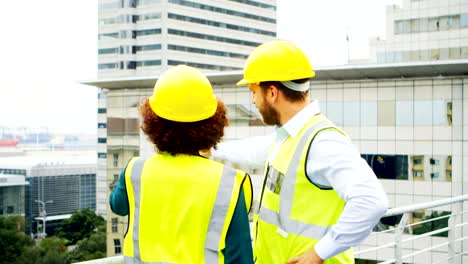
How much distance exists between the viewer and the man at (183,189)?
1513 millimetres

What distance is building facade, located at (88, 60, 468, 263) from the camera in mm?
26297

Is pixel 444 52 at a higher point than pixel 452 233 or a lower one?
higher

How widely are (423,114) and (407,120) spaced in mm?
764

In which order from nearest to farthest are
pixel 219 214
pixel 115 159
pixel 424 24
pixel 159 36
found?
pixel 219 214, pixel 115 159, pixel 424 24, pixel 159 36

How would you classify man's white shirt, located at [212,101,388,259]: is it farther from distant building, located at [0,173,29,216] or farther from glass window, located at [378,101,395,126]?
distant building, located at [0,173,29,216]

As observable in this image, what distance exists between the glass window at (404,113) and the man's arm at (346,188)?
26.4 metres

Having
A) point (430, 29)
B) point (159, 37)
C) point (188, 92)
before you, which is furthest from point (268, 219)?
point (159, 37)

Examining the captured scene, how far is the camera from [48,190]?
4067 inches

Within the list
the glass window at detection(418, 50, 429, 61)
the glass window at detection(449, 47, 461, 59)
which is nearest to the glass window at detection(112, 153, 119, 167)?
the glass window at detection(418, 50, 429, 61)

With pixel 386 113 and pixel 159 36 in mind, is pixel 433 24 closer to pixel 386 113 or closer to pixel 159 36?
pixel 386 113

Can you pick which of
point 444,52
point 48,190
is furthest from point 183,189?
point 48,190

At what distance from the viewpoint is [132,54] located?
79.1m

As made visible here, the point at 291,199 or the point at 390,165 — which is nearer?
the point at 291,199

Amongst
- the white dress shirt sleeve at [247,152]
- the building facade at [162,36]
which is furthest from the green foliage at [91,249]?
the white dress shirt sleeve at [247,152]
